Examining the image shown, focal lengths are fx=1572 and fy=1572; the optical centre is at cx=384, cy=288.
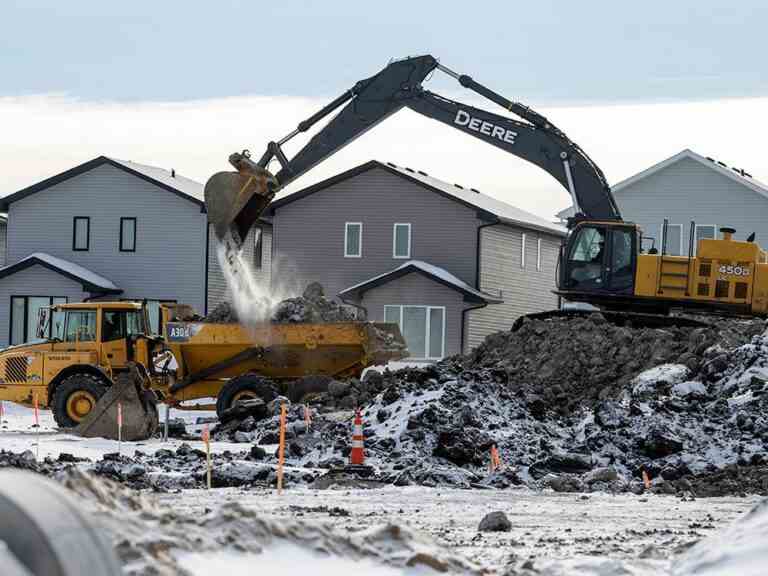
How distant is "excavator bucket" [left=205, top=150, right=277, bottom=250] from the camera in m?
29.1

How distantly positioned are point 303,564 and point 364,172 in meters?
43.8

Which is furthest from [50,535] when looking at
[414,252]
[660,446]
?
[414,252]

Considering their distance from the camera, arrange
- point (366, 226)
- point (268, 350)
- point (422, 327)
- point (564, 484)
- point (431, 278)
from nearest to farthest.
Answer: point (564, 484) < point (268, 350) < point (431, 278) < point (422, 327) < point (366, 226)

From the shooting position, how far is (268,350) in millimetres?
29844

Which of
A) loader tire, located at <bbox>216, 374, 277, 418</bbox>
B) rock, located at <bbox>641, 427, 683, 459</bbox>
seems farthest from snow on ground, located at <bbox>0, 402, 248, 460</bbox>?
rock, located at <bbox>641, 427, 683, 459</bbox>

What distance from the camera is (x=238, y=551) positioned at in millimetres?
7285

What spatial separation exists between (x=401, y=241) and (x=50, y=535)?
149ft

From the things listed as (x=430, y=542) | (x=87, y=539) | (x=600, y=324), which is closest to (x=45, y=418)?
(x=600, y=324)

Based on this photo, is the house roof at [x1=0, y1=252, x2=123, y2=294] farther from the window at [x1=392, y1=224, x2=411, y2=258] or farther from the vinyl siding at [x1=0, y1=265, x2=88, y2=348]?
the window at [x1=392, y1=224, x2=411, y2=258]

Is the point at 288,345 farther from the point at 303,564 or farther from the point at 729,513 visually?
the point at 303,564

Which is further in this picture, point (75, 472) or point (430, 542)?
point (430, 542)

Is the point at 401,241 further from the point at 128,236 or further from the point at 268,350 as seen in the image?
the point at 268,350

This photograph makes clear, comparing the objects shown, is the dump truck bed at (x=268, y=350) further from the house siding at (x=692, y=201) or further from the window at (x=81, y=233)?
the house siding at (x=692, y=201)

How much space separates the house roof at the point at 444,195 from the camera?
4944cm
